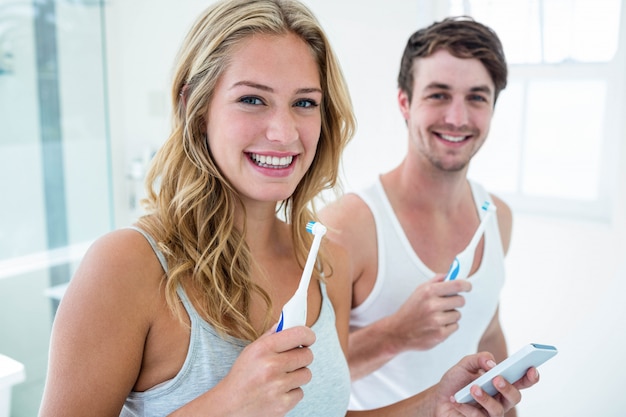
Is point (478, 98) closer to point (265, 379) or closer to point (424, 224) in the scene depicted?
point (424, 224)

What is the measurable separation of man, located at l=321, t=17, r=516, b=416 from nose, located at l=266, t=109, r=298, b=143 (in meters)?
0.37

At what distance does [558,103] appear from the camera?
1620mm

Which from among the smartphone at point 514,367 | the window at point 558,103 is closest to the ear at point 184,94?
the smartphone at point 514,367

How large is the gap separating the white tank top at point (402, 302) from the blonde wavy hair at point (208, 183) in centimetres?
36

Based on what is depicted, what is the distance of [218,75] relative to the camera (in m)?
0.68

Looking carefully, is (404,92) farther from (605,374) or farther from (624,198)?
(605,374)

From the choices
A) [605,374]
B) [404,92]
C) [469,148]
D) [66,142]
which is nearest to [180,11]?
[66,142]

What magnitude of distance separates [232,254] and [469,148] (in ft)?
1.86

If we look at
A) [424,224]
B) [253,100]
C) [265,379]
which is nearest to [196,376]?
[265,379]

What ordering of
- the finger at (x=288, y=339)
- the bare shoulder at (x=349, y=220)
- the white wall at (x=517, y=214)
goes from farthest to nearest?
1. the white wall at (x=517, y=214)
2. the bare shoulder at (x=349, y=220)
3. the finger at (x=288, y=339)

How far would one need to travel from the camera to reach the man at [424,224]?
3.46 ft

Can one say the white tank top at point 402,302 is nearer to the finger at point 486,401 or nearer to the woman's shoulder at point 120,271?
the finger at point 486,401

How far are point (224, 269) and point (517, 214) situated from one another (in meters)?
1.20

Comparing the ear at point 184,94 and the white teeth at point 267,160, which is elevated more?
the ear at point 184,94
